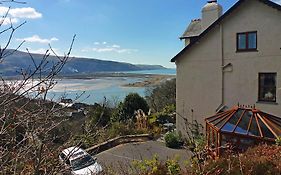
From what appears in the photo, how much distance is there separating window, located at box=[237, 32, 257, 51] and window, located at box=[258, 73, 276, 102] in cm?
160

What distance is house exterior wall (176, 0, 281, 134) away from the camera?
48.3 feet

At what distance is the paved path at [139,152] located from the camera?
1520 centimetres

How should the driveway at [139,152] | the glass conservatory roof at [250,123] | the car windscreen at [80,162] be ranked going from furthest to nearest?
the driveway at [139,152] < the glass conservatory roof at [250,123] < the car windscreen at [80,162]

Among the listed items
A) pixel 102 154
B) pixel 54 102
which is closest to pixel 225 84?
pixel 102 154

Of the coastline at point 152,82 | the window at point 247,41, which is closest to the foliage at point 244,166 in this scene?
the window at point 247,41

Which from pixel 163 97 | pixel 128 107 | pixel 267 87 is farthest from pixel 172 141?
pixel 163 97

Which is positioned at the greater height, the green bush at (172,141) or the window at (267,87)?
the window at (267,87)

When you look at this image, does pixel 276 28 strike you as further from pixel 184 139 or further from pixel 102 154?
pixel 102 154

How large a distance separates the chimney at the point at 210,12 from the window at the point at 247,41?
3.67 m

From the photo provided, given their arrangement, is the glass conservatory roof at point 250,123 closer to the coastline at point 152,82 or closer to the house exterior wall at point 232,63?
the house exterior wall at point 232,63

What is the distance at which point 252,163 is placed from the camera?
6496mm

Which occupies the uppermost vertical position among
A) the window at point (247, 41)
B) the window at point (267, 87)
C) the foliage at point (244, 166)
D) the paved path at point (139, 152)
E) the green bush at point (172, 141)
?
the window at point (247, 41)

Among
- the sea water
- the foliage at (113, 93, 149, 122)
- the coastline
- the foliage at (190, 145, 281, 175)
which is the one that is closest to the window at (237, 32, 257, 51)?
the sea water

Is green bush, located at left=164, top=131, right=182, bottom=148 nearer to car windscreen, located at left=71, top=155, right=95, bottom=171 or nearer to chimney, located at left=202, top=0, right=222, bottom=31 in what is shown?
chimney, located at left=202, top=0, right=222, bottom=31
